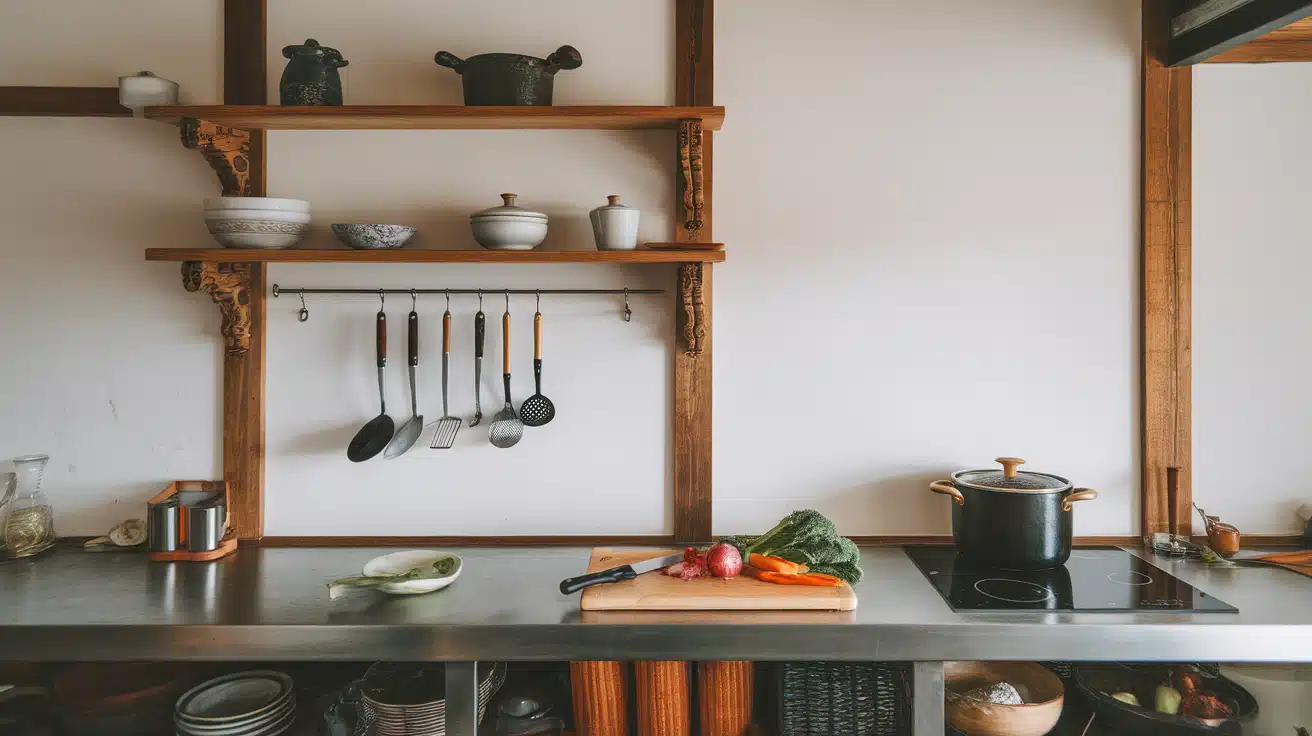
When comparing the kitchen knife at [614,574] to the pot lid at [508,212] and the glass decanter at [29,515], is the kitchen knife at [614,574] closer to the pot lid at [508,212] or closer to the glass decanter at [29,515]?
the pot lid at [508,212]

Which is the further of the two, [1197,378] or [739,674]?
[1197,378]

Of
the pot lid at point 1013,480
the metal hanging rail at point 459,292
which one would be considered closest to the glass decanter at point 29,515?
the metal hanging rail at point 459,292

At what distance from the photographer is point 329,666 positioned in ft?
7.46

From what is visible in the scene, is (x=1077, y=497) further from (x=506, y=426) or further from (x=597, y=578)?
(x=506, y=426)

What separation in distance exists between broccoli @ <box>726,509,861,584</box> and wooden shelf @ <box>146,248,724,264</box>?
69 centimetres

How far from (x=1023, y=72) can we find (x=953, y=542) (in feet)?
4.40

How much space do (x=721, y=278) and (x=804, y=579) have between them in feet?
2.87

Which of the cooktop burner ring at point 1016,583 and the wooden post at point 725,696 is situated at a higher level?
the cooktop burner ring at point 1016,583

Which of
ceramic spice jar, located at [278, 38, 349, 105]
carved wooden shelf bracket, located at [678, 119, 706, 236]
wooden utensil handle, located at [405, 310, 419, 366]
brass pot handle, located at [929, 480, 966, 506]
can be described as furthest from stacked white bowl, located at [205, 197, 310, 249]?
brass pot handle, located at [929, 480, 966, 506]

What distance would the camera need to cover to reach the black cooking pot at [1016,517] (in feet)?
6.59

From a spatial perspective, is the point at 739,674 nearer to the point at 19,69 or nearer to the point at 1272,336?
the point at 1272,336

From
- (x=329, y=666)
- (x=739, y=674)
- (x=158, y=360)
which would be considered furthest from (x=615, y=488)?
(x=158, y=360)

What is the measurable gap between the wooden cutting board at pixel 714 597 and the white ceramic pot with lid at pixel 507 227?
886 millimetres

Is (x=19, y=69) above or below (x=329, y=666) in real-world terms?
above
